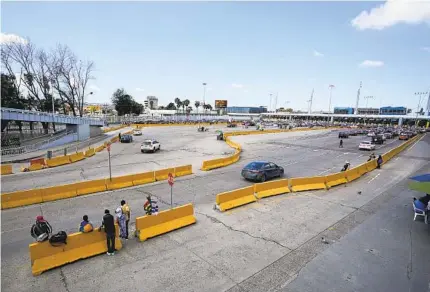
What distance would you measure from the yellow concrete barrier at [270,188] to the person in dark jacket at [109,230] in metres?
7.98

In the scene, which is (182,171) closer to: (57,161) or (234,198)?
(234,198)

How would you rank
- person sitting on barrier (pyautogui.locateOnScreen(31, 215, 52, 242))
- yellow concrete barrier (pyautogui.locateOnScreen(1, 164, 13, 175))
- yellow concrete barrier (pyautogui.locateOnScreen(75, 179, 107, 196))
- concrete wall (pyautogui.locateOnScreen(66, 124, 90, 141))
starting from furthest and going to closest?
concrete wall (pyautogui.locateOnScreen(66, 124, 90, 141)) < yellow concrete barrier (pyautogui.locateOnScreen(1, 164, 13, 175)) < yellow concrete barrier (pyautogui.locateOnScreen(75, 179, 107, 196)) < person sitting on barrier (pyautogui.locateOnScreen(31, 215, 52, 242))

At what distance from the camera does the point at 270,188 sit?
49.0 ft

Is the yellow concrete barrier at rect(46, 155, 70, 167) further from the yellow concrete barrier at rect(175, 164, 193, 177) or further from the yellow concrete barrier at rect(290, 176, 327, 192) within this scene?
the yellow concrete barrier at rect(290, 176, 327, 192)

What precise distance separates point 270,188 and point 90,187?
33.6ft

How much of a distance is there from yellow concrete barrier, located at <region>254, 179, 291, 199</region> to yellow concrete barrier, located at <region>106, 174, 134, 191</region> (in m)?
7.86

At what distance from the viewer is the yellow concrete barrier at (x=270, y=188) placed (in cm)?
1424

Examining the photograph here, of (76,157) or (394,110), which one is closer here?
(76,157)

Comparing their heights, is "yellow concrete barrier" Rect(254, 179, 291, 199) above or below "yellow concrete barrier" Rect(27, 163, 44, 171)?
above

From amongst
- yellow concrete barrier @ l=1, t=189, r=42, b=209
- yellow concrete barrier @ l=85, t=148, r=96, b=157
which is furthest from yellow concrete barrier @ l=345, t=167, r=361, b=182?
yellow concrete barrier @ l=85, t=148, r=96, b=157

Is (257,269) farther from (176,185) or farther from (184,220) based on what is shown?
(176,185)

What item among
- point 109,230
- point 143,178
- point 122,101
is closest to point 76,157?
point 143,178

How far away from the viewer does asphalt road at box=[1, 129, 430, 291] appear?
22.9 ft

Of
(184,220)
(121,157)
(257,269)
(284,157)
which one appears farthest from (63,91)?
(257,269)
